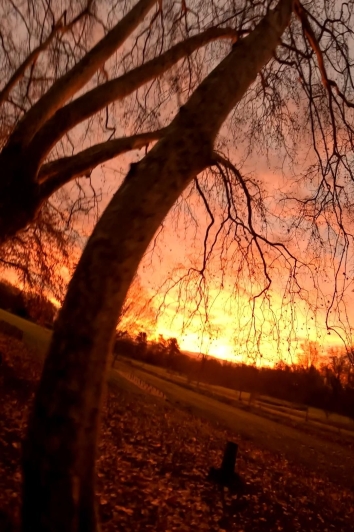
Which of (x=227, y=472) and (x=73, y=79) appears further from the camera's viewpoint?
(x=227, y=472)

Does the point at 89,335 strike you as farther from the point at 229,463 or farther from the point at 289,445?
the point at 289,445

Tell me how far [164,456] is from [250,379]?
138 feet

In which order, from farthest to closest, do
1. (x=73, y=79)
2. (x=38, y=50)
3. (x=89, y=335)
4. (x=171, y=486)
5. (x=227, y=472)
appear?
(x=227, y=472) < (x=171, y=486) < (x=38, y=50) < (x=73, y=79) < (x=89, y=335)

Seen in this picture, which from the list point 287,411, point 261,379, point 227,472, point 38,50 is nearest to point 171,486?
point 227,472

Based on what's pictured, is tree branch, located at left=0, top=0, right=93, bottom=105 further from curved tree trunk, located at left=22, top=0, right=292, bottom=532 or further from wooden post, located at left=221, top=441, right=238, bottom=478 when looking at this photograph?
wooden post, located at left=221, top=441, right=238, bottom=478

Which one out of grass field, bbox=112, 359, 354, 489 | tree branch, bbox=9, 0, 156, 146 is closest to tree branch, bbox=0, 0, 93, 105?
tree branch, bbox=9, 0, 156, 146

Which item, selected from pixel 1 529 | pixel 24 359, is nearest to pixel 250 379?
pixel 24 359

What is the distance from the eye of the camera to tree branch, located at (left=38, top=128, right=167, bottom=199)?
17.3 feet

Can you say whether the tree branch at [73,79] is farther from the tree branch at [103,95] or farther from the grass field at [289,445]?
the grass field at [289,445]

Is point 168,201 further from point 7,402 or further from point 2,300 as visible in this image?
point 2,300

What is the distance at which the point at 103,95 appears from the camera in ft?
16.6

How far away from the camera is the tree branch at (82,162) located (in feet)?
17.3

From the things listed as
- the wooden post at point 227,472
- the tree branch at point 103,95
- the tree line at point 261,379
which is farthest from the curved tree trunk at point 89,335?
the tree line at point 261,379

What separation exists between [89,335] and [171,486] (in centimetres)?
626
